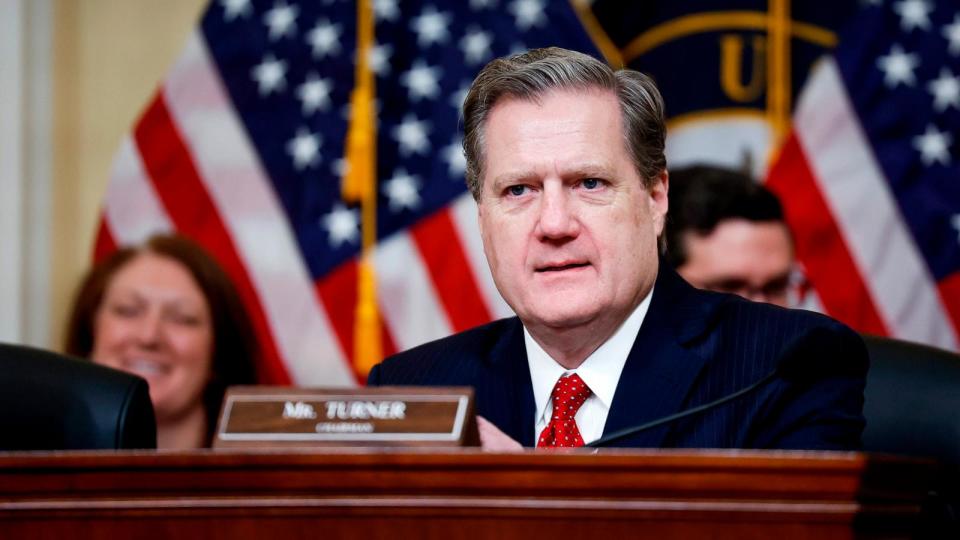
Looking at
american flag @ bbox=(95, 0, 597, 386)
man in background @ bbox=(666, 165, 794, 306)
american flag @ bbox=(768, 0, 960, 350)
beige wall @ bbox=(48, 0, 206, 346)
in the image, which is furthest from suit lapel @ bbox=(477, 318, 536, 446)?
beige wall @ bbox=(48, 0, 206, 346)

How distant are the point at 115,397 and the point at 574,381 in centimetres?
78

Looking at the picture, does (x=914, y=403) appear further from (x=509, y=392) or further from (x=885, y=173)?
(x=885, y=173)

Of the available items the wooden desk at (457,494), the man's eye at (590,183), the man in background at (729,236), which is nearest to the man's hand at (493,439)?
the wooden desk at (457,494)

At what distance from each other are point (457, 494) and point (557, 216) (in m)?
0.96

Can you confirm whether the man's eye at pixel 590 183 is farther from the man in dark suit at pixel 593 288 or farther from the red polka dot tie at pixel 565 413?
the red polka dot tie at pixel 565 413

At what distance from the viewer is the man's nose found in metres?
2.39

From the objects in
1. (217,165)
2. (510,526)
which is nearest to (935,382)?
(510,526)

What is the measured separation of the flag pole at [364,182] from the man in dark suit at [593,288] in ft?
5.93

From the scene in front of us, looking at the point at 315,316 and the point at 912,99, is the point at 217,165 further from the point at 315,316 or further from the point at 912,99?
the point at 912,99

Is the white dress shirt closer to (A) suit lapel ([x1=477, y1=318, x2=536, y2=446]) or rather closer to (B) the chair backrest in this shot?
(A) suit lapel ([x1=477, y1=318, x2=536, y2=446])

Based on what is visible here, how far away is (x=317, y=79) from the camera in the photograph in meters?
4.59

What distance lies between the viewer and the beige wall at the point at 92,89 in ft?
15.6

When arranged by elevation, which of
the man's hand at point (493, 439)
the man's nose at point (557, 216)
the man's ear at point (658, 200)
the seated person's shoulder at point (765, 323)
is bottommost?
the man's hand at point (493, 439)

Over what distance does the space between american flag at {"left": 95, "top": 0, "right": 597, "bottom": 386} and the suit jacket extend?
6.13 ft
